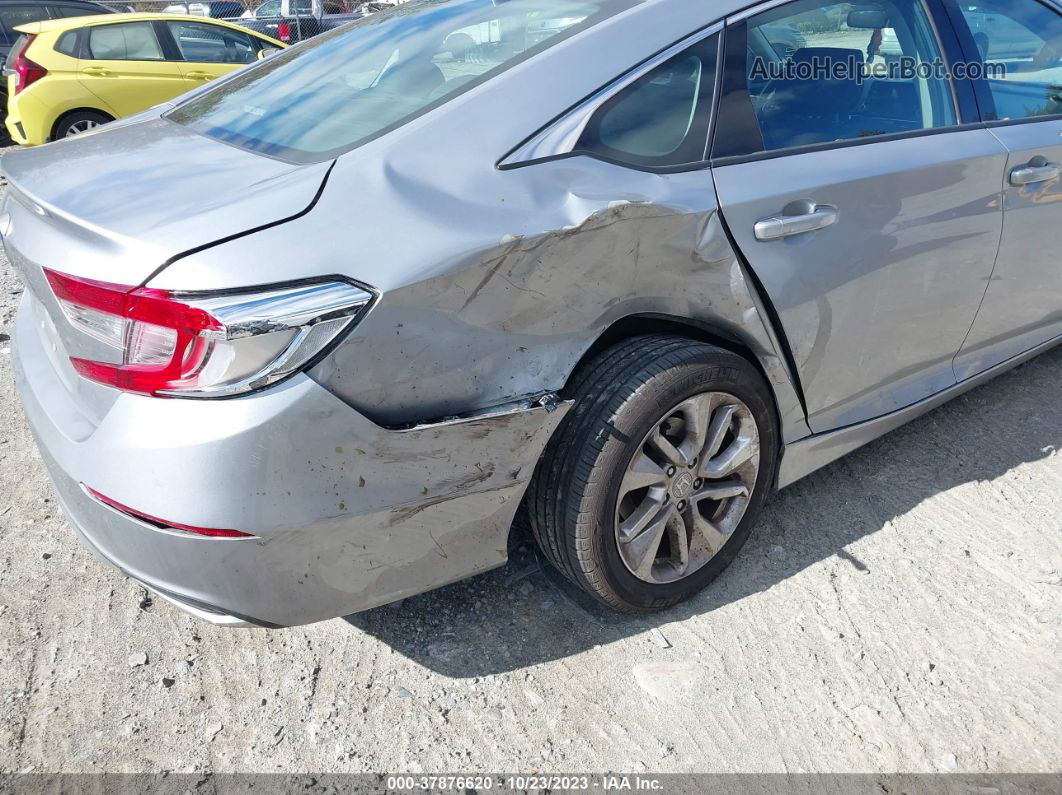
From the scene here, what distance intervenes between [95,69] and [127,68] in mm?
280

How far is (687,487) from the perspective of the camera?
2.26m

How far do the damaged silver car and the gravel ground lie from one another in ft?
0.76

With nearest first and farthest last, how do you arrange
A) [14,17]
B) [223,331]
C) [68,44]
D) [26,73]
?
[223,331]
[26,73]
[68,44]
[14,17]

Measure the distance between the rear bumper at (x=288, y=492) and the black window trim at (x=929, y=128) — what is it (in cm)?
90

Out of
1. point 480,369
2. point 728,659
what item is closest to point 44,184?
point 480,369

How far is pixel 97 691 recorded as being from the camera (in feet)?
6.98

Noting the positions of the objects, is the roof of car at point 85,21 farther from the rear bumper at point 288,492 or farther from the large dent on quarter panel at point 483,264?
the large dent on quarter panel at point 483,264

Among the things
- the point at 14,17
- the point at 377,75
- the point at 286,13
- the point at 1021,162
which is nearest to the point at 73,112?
the point at 14,17

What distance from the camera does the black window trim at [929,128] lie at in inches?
86.1

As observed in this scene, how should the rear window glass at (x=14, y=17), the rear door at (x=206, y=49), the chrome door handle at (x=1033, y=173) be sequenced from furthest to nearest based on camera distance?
the rear window glass at (x=14, y=17) → the rear door at (x=206, y=49) → the chrome door handle at (x=1033, y=173)

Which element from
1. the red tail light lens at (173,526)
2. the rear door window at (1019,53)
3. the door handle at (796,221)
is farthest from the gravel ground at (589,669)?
the rear door window at (1019,53)

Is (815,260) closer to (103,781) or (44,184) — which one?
(44,184)

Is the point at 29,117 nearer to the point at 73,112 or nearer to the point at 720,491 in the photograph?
the point at 73,112

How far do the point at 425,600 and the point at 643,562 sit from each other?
649 mm
